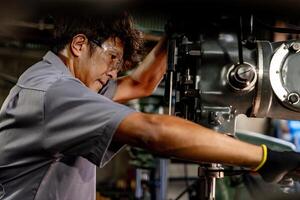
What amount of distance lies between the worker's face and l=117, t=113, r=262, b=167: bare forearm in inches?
16.7

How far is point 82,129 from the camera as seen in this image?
1.07 metres

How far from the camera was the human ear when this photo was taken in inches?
54.4

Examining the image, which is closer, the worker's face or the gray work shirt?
the gray work shirt

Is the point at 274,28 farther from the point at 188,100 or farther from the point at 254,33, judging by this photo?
the point at 188,100

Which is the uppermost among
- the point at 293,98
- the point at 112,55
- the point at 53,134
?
the point at 112,55

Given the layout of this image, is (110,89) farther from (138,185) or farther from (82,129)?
(138,185)

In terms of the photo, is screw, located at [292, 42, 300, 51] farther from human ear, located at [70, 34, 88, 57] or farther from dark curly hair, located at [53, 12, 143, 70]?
human ear, located at [70, 34, 88, 57]

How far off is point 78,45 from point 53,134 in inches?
15.1

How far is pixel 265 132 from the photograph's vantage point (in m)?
3.99


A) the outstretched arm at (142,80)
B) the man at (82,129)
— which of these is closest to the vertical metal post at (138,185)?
the outstretched arm at (142,80)

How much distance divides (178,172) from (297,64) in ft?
10.2

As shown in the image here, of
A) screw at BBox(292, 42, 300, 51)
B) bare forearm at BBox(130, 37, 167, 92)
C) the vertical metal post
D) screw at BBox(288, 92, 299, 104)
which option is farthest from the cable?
the vertical metal post

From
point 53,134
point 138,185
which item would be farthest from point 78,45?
point 138,185

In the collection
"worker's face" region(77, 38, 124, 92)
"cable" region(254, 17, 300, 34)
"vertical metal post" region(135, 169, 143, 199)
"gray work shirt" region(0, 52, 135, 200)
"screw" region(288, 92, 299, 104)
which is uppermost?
"cable" region(254, 17, 300, 34)
